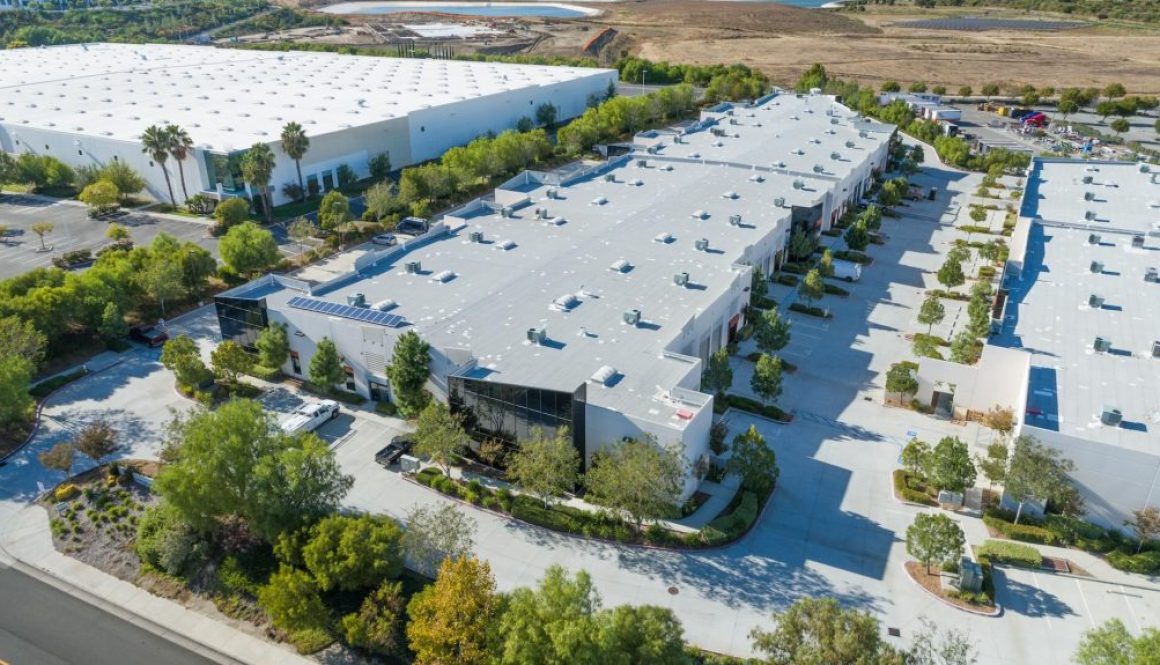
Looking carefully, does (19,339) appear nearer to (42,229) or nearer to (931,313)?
(42,229)

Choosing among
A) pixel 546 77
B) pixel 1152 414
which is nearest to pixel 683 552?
pixel 1152 414

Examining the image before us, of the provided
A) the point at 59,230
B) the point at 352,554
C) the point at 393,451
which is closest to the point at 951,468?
the point at 352,554

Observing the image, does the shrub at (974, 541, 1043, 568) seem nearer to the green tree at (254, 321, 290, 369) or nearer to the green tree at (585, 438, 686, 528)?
the green tree at (585, 438, 686, 528)

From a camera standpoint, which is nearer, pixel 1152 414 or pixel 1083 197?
pixel 1152 414

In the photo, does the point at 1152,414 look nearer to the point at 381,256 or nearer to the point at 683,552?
the point at 683,552

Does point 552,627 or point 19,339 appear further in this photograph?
point 19,339
